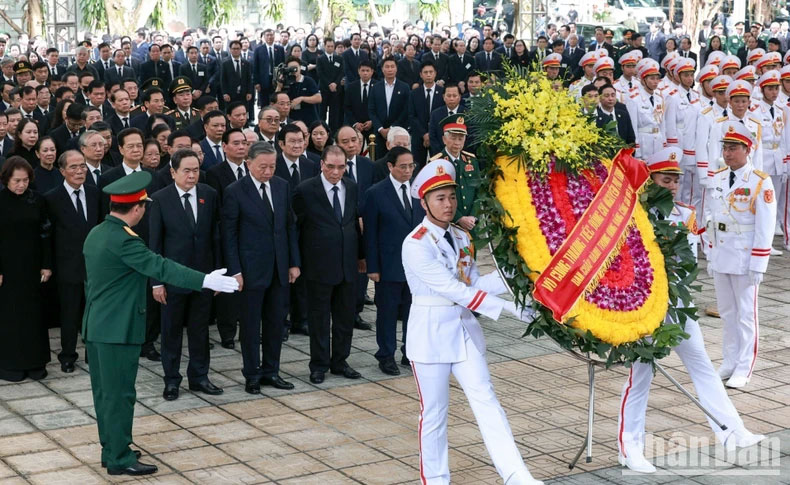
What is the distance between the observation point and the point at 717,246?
330 inches

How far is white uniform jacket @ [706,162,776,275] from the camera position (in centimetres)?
809

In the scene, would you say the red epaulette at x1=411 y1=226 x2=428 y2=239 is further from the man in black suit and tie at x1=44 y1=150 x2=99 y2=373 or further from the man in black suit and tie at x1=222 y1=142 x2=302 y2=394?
the man in black suit and tie at x1=44 y1=150 x2=99 y2=373

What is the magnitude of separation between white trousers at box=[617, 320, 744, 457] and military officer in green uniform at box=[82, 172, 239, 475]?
2528 millimetres

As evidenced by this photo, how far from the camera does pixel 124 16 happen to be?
3206cm

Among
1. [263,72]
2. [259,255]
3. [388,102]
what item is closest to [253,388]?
[259,255]

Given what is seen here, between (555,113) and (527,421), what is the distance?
7.88ft

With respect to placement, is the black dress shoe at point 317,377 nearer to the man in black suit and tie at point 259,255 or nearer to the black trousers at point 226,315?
the man in black suit and tie at point 259,255

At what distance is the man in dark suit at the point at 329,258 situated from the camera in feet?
27.7

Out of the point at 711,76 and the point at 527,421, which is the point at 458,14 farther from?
the point at 527,421

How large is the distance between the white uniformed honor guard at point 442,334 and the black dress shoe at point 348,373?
243 centimetres

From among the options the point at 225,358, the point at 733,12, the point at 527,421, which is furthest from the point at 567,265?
the point at 733,12

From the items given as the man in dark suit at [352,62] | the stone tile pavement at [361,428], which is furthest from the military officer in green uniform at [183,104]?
the man in dark suit at [352,62]

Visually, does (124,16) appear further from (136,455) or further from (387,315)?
(136,455)

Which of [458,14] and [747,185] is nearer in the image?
[747,185]
